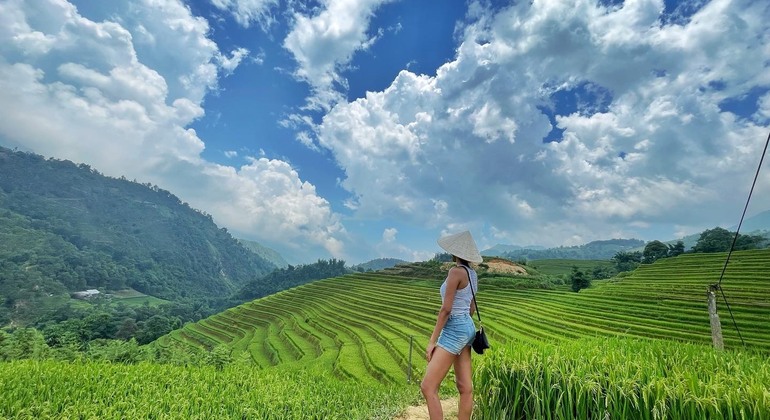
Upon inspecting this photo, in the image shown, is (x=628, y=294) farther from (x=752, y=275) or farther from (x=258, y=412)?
(x=258, y=412)

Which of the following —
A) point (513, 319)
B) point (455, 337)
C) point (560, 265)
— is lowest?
point (513, 319)

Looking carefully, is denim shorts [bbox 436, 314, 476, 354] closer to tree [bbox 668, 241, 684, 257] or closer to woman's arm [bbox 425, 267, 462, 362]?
woman's arm [bbox 425, 267, 462, 362]

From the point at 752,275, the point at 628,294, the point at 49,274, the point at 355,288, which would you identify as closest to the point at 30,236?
the point at 49,274

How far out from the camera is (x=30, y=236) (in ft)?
432

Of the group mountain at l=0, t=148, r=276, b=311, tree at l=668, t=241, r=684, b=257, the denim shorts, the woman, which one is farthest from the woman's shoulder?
mountain at l=0, t=148, r=276, b=311

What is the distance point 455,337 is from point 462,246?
93 cm

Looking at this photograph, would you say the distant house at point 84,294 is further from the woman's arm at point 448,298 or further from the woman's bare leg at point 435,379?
the woman's arm at point 448,298

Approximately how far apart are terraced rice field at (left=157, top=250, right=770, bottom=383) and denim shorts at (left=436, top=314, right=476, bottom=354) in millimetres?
9897

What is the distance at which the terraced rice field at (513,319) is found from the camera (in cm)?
2298

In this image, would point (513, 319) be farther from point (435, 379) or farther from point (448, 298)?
point (448, 298)

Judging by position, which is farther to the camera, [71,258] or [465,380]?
[71,258]

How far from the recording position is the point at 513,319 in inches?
1235

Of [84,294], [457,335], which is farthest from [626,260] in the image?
[84,294]

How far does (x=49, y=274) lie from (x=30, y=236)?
120ft
